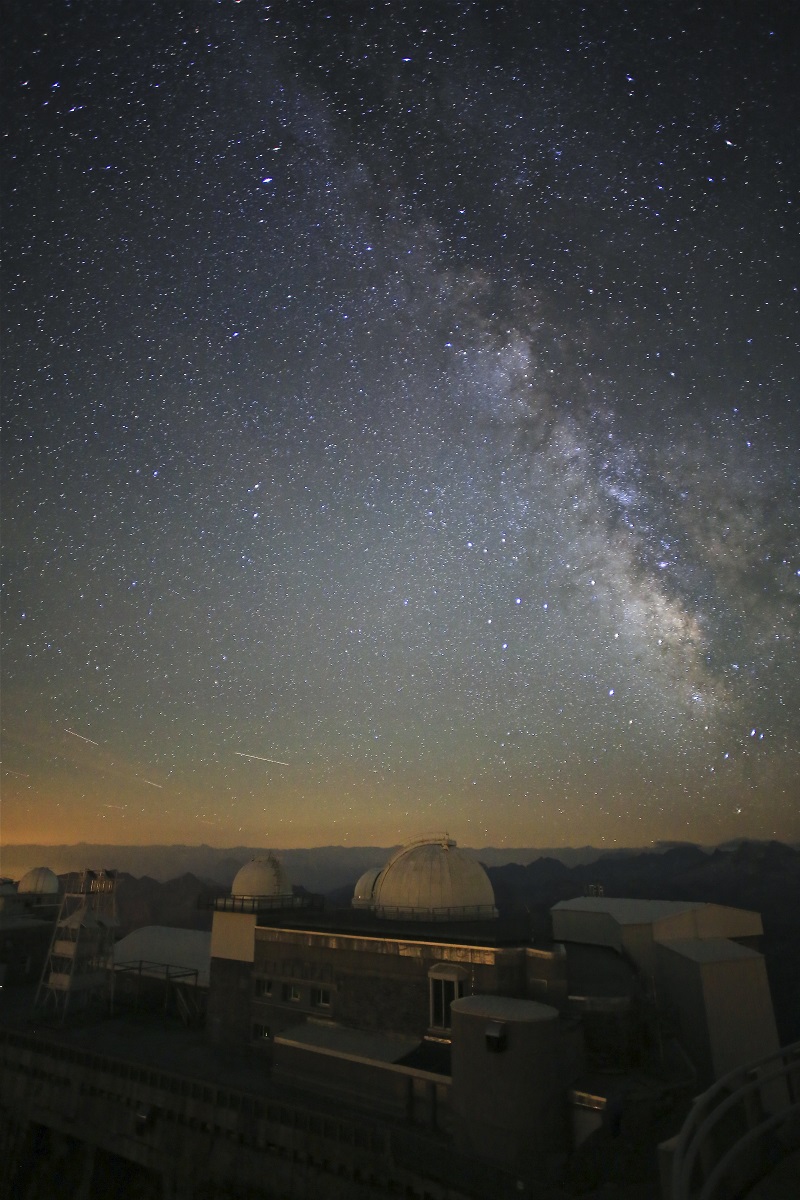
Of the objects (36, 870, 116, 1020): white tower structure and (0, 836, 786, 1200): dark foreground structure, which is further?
(36, 870, 116, 1020): white tower structure

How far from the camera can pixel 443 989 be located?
870 inches

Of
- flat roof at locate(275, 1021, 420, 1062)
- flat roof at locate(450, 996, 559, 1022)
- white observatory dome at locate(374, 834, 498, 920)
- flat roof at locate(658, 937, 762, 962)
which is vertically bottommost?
flat roof at locate(275, 1021, 420, 1062)

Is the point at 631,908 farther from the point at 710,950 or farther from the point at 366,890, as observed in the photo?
the point at 366,890

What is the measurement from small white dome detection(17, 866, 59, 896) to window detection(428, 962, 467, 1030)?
4299cm

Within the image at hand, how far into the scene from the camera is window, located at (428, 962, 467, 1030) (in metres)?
21.8

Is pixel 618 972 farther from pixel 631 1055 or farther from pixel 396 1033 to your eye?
pixel 396 1033

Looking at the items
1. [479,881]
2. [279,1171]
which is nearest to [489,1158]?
[279,1171]

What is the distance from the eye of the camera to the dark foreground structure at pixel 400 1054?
17.1 metres

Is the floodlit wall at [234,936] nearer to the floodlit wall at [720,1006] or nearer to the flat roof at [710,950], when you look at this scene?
the floodlit wall at [720,1006]

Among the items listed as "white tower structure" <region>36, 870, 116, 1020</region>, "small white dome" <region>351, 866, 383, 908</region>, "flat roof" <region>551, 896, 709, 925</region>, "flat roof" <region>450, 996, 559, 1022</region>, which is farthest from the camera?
"small white dome" <region>351, 866, 383, 908</region>

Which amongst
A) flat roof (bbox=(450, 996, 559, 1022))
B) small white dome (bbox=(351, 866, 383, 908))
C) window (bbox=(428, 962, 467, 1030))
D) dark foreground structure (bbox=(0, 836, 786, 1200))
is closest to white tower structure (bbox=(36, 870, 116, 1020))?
dark foreground structure (bbox=(0, 836, 786, 1200))

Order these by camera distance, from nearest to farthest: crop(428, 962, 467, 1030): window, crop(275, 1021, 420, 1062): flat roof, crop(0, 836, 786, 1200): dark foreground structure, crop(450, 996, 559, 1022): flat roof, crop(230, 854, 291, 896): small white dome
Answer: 1. crop(0, 836, 786, 1200): dark foreground structure
2. crop(450, 996, 559, 1022): flat roof
3. crop(275, 1021, 420, 1062): flat roof
4. crop(428, 962, 467, 1030): window
5. crop(230, 854, 291, 896): small white dome

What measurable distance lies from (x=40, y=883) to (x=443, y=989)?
44.6 metres

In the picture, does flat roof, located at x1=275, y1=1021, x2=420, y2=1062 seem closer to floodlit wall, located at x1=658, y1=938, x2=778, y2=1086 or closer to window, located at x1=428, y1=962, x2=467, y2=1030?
window, located at x1=428, y1=962, x2=467, y2=1030
